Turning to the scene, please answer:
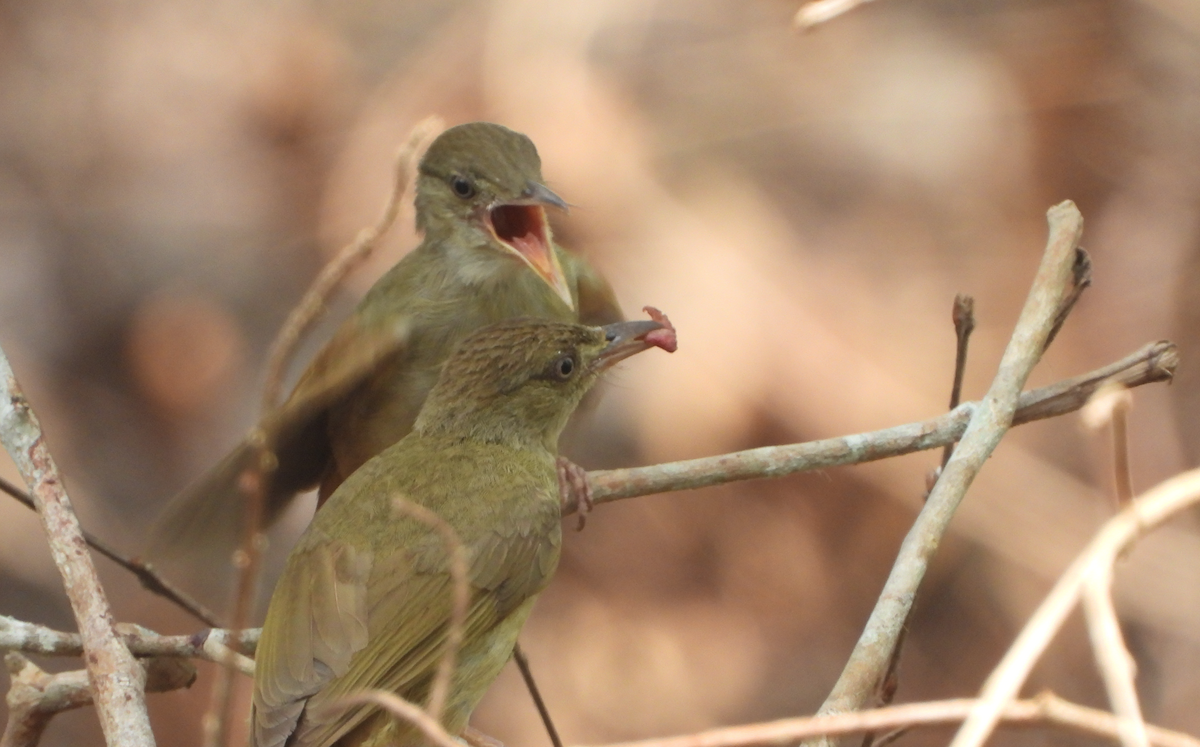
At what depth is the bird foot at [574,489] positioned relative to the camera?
3512 millimetres

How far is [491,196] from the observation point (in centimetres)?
396

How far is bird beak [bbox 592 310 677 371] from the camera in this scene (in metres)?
3.66

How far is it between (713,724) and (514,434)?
121 inches

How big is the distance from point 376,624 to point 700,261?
3.66 meters

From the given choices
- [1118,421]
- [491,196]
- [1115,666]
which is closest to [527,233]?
[491,196]

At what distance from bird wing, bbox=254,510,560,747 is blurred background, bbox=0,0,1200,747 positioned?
9.56 ft

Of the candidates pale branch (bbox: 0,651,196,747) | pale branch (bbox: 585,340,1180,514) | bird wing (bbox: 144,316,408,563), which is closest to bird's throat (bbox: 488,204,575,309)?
bird wing (bbox: 144,316,408,563)

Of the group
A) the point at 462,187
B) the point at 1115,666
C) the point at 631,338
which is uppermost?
the point at 462,187

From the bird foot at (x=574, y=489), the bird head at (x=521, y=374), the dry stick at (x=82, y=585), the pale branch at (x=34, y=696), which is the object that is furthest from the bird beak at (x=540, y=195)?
the pale branch at (x=34, y=696)

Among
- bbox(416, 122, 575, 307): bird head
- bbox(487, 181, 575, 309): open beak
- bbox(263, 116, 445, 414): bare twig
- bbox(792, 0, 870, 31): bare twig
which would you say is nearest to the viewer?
bbox(263, 116, 445, 414): bare twig

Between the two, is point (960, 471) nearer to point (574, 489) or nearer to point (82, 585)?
point (574, 489)

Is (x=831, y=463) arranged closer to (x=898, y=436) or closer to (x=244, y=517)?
(x=898, y=436)

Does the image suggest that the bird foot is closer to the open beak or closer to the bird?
the bird

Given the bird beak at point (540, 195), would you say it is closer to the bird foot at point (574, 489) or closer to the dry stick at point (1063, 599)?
the bird foot at point (574, 489)
